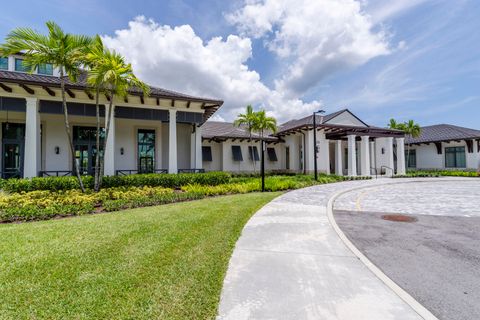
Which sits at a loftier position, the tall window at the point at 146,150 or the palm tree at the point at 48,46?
the palm tree at the point at 48,46

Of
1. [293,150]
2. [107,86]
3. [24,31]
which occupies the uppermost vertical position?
[24,31]

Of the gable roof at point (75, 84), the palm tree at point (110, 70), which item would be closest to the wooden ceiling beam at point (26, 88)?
the gable roof at point (75, 84)

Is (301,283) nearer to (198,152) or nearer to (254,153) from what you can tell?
(198,152)

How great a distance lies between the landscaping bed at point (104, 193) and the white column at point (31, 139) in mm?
1209

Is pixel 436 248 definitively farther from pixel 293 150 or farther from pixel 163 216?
pixel 293 150

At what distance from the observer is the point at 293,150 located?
25.2m

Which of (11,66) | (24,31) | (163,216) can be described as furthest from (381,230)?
(11,66)

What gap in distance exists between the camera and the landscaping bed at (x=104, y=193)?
8.24m

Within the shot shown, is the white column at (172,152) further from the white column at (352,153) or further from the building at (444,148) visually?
the building at (444,148)

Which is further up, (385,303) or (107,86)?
(107,86)

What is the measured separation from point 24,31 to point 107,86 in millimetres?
3797

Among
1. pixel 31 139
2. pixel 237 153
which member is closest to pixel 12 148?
pixel 31 139

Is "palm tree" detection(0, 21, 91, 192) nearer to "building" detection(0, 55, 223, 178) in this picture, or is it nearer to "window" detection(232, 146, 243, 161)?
"building" detection(0, 55, 223, 178)

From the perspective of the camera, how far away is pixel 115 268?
3787mm
